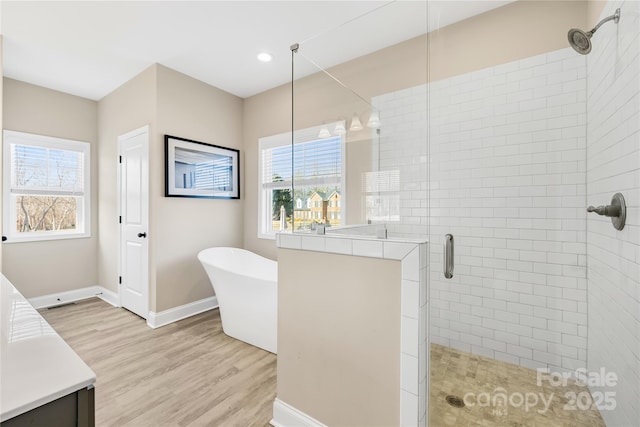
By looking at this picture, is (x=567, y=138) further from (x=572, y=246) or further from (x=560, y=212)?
(x=572, y=246)

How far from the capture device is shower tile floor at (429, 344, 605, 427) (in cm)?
155

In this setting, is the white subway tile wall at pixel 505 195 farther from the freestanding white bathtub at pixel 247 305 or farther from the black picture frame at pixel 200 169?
the black picture frame at pixel 200 169

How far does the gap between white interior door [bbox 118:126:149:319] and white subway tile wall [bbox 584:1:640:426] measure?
3623 mm

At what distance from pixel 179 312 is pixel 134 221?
1.14 metres

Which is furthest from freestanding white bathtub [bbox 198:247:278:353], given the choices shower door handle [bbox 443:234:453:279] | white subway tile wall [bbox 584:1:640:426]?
white subway tile wall [bbox 584:1:640:426]

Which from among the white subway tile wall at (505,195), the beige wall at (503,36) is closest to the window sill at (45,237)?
the white subway tile wall at (505,195)

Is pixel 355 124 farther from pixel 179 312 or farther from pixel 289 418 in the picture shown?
pixel 179 312

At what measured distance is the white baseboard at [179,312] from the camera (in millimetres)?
2896

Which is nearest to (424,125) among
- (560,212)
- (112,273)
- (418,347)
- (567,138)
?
(567,138)

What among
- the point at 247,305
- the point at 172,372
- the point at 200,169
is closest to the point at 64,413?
the point at 172,372

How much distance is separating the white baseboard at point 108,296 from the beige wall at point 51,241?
6.8 inches

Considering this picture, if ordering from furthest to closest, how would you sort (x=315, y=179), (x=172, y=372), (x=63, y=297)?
(x=63, y=297), (x=172, y=372), (x=315, y=179)

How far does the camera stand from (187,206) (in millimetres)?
3234

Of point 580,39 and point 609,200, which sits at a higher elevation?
point 580,39
